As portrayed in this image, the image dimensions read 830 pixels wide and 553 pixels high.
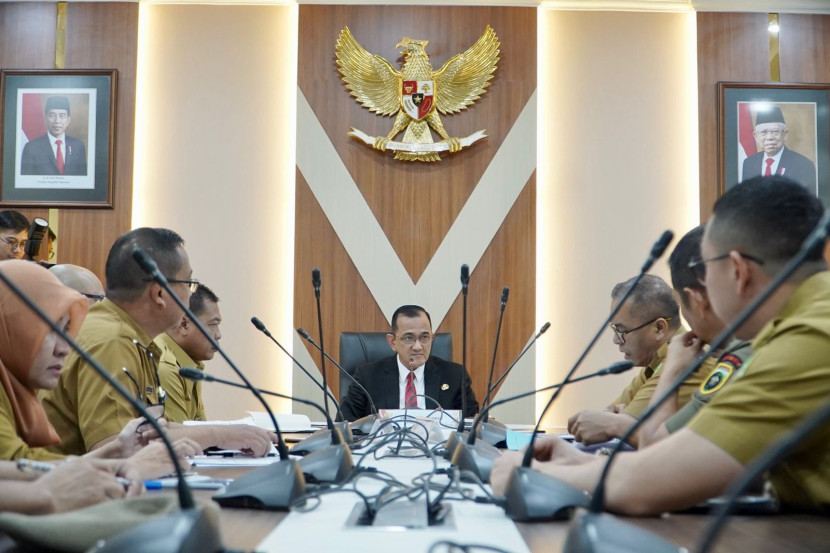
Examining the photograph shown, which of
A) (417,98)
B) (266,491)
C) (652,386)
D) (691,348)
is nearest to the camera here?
(266,491)

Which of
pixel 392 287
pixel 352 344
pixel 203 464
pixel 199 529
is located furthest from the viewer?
pixel 392 287

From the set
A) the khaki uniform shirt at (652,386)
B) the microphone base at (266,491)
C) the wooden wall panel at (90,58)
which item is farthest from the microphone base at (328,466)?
the wooden wall panel at (90,58)

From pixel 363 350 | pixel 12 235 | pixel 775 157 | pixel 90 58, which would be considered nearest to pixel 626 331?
pixel 363 350

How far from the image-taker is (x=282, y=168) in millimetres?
5586

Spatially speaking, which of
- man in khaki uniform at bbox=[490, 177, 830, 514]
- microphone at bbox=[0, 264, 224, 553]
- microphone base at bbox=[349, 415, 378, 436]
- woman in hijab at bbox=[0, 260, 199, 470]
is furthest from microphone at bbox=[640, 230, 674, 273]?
microphone base at bbox=[349, 415, 378, 436]

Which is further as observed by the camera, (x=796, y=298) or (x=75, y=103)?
(x=75, y=103)

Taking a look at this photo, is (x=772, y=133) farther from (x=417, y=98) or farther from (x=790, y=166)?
(x=417, y=98)

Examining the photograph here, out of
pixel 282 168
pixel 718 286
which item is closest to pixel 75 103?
pixel 282 168

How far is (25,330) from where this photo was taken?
6.38 feet

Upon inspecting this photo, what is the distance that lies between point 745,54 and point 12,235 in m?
4.74

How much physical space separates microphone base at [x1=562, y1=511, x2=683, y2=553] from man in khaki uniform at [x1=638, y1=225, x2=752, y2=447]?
1.03 metres

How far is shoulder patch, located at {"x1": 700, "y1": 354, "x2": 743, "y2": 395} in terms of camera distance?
1.94 metres

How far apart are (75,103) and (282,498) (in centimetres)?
481

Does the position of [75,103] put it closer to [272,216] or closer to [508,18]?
[272,216]
